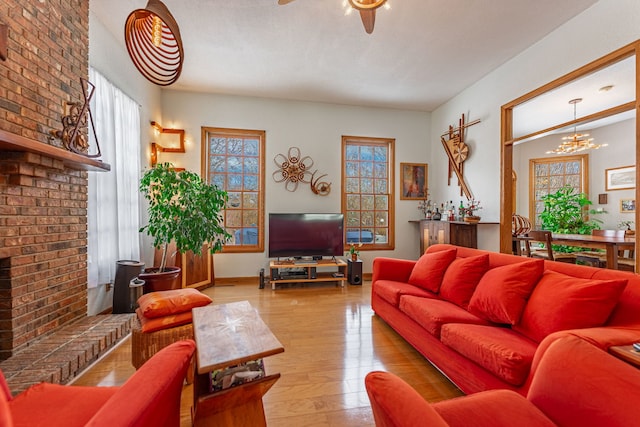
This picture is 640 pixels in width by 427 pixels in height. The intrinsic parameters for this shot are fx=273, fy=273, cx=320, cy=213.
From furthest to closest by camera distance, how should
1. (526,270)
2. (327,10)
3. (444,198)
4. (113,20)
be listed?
(444,198), (113,20), (327,10), (526,270)

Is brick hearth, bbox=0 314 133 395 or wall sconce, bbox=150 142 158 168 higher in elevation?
wall sconce, bbox=150 142 158 168

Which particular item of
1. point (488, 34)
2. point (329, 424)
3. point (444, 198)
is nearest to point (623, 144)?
point (444, 198)

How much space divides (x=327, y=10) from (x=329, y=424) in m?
3.40

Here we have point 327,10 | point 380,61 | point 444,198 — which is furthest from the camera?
point 444,198

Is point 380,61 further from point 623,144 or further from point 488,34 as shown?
point 623,144

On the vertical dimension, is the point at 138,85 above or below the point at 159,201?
above

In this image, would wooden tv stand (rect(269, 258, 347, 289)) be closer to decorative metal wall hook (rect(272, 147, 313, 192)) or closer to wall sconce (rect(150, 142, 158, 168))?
decorative metal wall hook (rect(272, 147, 313, 192))

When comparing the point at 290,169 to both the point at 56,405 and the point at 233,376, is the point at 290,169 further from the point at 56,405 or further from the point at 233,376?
the point at 56,405

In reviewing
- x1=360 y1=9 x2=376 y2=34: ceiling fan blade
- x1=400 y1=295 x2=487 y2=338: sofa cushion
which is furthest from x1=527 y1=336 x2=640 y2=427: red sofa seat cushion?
x1=360 y1=9 x2=376 y2=34: ceiling fan blade

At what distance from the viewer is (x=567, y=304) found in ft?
4.99

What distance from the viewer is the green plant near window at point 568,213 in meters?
5.67

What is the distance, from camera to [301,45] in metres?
3.28

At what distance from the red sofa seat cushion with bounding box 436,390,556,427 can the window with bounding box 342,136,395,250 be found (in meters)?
4.08

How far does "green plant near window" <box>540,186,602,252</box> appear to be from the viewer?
5672 millimetres
